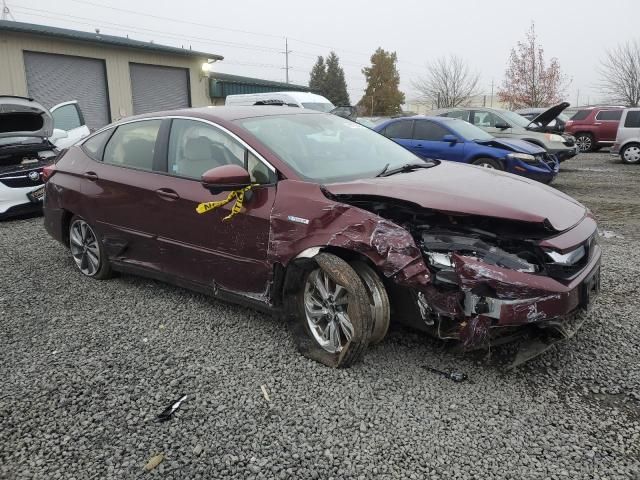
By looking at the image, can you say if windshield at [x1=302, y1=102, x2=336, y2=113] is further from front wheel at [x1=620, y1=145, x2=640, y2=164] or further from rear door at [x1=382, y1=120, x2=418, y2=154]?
front wheel at [x1=620, y1=145, x2=640, y2=164]

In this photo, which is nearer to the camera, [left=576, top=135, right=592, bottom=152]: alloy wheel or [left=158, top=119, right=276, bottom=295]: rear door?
[left=158, top=119, right=276, bottom=295]: rear door

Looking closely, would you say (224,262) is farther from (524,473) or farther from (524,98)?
(524,98)

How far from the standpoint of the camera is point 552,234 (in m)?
Answer: 2.86

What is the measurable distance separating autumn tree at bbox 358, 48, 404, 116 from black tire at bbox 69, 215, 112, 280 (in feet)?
166

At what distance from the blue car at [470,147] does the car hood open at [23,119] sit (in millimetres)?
5914

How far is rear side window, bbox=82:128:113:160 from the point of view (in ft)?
15.3

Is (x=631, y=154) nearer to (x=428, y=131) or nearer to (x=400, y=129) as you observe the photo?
(x=428, y=131)

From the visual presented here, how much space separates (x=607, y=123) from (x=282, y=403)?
1884cm

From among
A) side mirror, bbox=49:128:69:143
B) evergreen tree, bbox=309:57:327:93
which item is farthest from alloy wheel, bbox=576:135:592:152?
evergreen tree, bbox=309:57:327:93

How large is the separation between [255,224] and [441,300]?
1.29 metres

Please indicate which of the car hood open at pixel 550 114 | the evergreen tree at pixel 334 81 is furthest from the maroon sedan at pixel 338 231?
the evergreen tree at pixel 334 81

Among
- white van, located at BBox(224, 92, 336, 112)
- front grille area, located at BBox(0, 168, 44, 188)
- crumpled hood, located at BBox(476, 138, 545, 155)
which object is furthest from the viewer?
white van, located at BBox(224, 92, 336, 112)

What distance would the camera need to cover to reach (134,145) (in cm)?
434

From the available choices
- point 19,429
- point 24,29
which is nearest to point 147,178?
point 19,429
